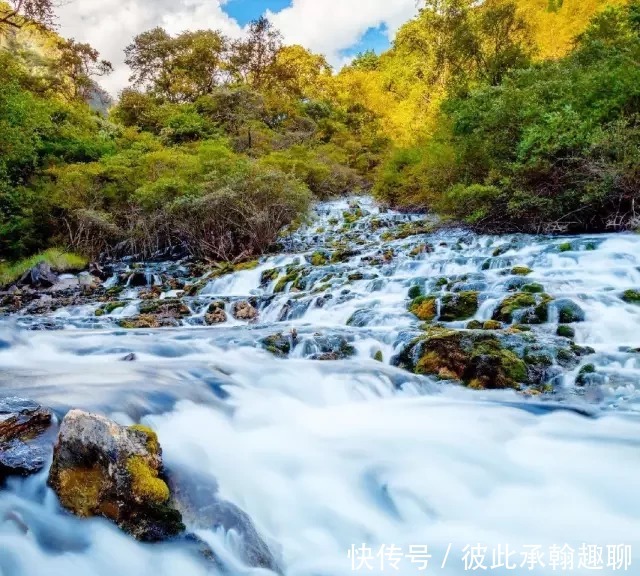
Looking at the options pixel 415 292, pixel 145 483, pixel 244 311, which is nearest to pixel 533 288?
pixel 415 292

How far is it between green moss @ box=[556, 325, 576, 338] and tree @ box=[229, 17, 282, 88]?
31391mm

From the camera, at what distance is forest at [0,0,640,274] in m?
10.9

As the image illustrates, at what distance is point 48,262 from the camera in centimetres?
1369

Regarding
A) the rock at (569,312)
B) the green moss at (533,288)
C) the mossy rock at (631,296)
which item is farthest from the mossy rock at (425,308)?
the mossy rock at (631,296)

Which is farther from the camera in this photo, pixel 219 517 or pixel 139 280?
pixel 139 280

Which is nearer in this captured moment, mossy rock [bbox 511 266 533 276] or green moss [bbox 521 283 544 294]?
green moss [bbox 521 283 544 294]

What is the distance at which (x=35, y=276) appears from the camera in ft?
42.2

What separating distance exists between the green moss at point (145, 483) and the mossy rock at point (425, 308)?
5287mm

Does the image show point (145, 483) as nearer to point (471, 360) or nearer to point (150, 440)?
point (150, 440)

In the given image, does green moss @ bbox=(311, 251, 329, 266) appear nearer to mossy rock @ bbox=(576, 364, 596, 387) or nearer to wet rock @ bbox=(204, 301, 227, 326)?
wet rock @ bbox=(204, 301, 227, 326)

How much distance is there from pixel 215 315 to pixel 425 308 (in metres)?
3.78

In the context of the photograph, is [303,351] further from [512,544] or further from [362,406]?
[512,544]

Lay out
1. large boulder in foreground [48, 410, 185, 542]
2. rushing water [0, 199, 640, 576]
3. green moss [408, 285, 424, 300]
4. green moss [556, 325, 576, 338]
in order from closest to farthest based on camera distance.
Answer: large boulder in foreground [48, 410, 185, 542] < rushing water [0, 199, 640, 576] < green moss [556, 325, 576, 338] < green moss [408, 285, 424, 300]

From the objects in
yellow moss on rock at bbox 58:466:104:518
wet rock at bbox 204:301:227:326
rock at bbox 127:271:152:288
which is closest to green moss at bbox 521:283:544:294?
wet rock at bbox 204:301:227:326
